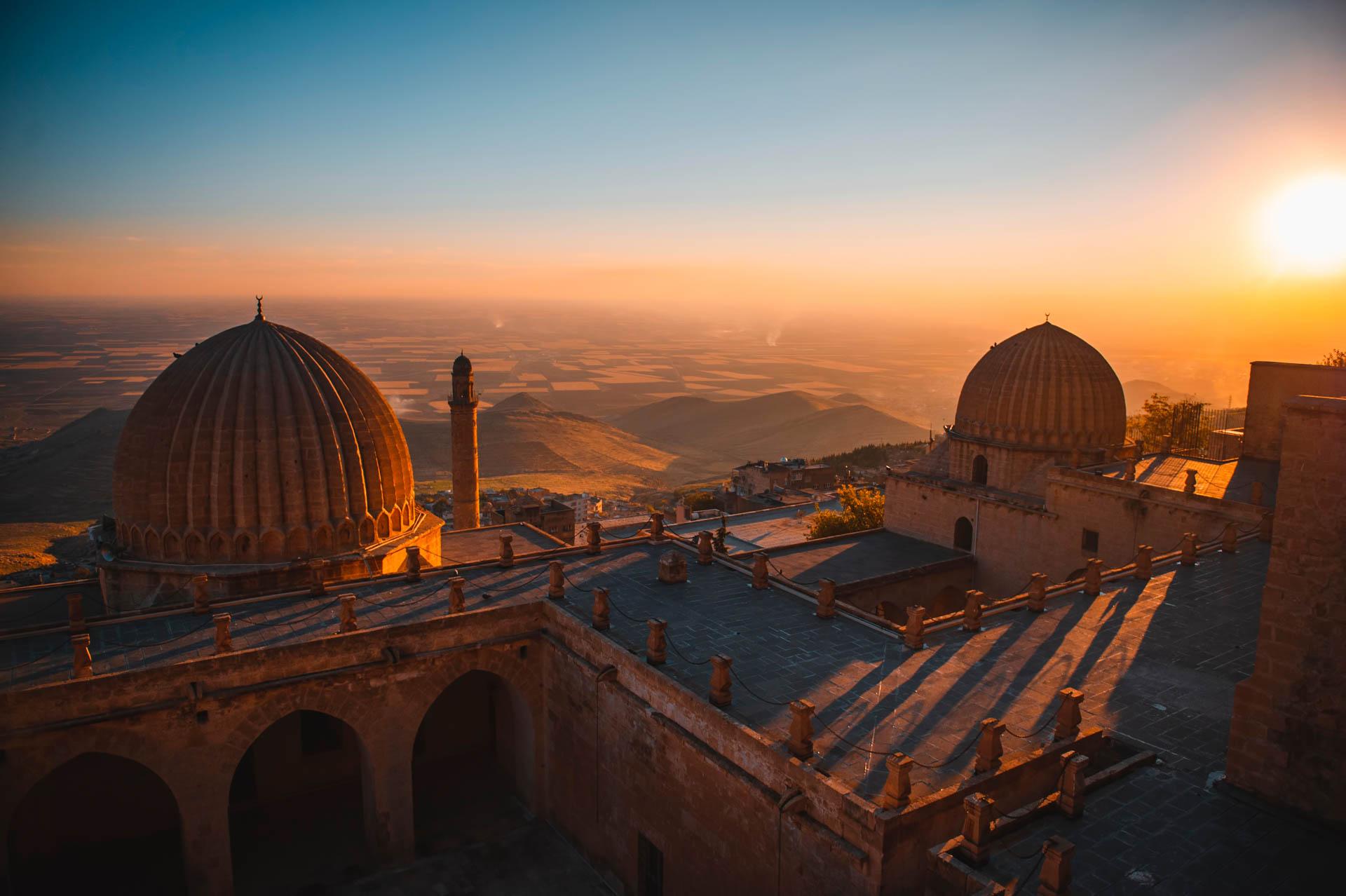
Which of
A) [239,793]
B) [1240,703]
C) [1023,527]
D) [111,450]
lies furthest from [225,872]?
[111,450]

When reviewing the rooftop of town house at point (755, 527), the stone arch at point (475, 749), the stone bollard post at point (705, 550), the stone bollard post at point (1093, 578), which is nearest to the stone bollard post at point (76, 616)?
the stone arch at point (475, 749)

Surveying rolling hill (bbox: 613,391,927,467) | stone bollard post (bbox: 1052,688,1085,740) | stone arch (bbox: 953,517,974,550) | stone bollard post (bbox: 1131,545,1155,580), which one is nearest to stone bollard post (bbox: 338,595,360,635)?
stone bollard post (bbox: 1052,688,1085,740)

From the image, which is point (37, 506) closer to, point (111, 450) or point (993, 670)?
point (111, 450)

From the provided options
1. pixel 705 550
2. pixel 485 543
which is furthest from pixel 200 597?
pixel 705 550

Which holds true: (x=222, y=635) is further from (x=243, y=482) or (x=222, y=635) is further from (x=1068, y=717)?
(x=1068, y=717)

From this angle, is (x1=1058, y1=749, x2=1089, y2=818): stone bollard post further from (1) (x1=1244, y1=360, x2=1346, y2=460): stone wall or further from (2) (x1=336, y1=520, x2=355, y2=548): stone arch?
(1) (x1=1244, y1=360, x2=1346, y2=460): stone wall
